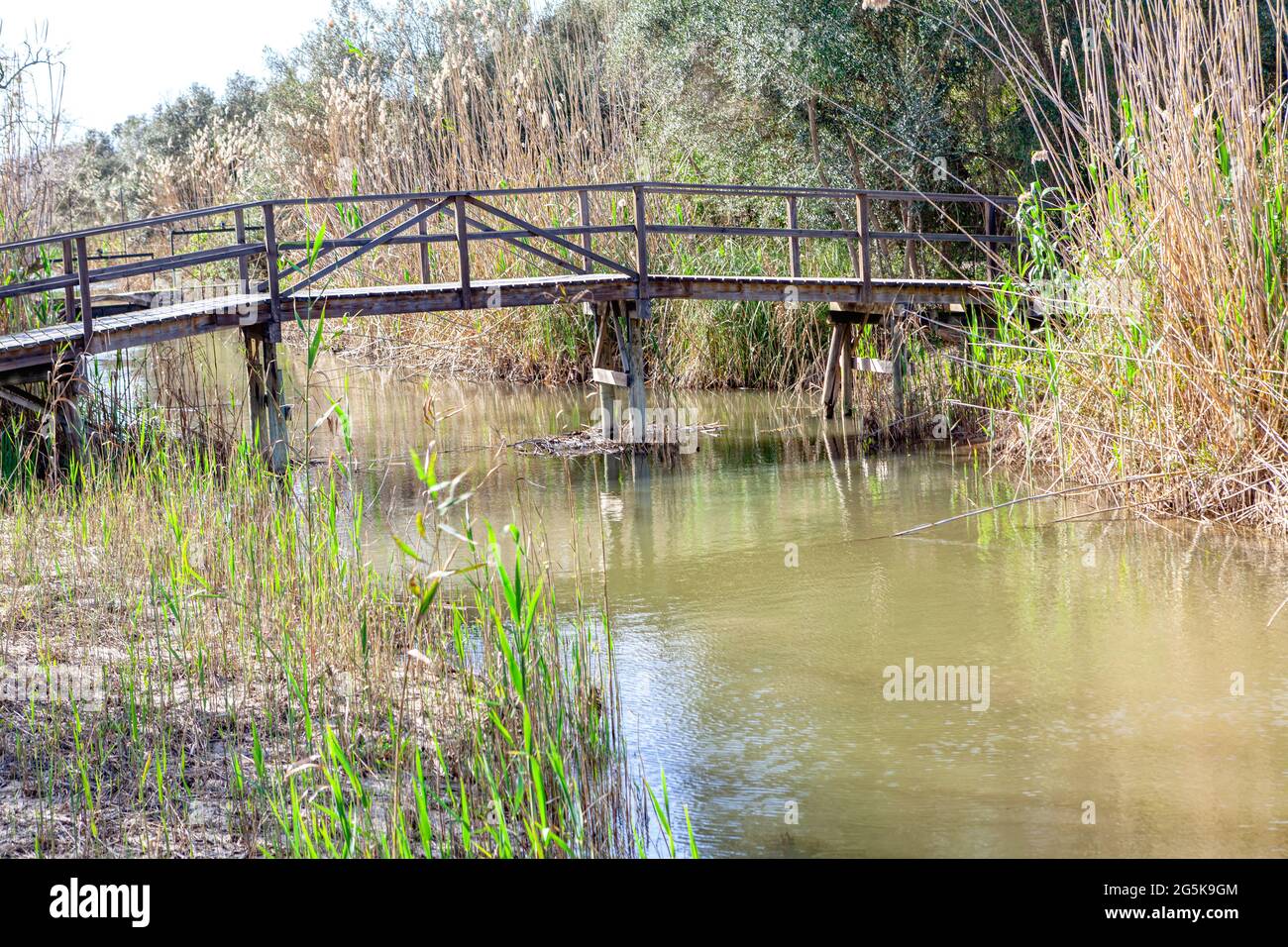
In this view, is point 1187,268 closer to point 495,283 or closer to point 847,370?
point 495,283

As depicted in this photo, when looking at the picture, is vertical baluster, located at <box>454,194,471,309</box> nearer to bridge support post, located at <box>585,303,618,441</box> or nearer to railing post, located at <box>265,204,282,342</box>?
railing post, located at <box>265,204,282,342</box>

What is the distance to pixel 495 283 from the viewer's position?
978 cm

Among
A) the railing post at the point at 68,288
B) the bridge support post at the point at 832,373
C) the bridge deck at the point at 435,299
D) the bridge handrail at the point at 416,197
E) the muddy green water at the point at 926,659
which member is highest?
the bridge handrail at the point at 416,197

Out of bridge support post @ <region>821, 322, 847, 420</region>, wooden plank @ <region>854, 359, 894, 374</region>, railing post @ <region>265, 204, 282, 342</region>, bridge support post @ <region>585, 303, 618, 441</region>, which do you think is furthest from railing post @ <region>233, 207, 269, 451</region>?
bridge support post @ <region>821, 322, 847, 420</region>

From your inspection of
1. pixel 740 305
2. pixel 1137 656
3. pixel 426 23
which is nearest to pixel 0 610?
pixel 1137 656

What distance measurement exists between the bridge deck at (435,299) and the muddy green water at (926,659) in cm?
131

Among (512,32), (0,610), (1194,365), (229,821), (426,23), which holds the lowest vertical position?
(229,821)

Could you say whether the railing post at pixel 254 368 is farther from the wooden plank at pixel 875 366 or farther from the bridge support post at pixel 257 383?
the wooden plank at pixel 875 366

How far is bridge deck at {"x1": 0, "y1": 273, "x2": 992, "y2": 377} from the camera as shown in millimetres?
7926

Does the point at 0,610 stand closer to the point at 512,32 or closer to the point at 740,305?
the point at 740,305

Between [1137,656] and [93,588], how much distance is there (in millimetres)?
4264

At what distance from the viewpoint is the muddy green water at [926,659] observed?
3.83 m
